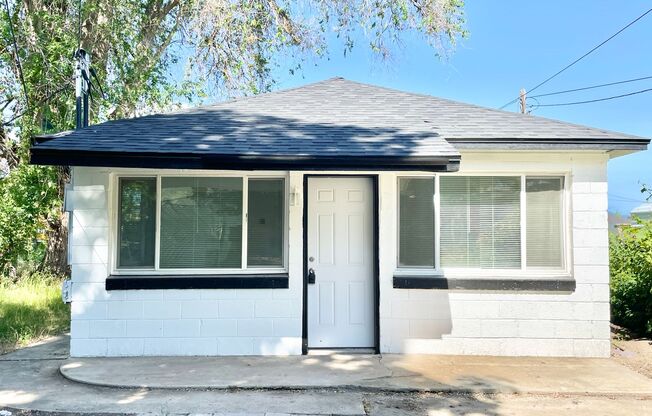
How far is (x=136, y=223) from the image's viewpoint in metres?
5.94

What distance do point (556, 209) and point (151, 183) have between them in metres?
5.37

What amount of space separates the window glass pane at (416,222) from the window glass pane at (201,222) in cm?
216

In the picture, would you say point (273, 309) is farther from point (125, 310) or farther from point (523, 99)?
point (523, 99)

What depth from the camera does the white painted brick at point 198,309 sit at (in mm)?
5816

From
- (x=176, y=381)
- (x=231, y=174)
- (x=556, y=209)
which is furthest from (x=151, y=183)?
(x=556, y=209)

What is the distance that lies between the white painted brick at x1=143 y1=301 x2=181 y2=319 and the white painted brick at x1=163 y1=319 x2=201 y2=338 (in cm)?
8

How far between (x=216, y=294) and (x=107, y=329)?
142 centimetres

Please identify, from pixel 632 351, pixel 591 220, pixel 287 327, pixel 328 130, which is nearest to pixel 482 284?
pixel 591 220

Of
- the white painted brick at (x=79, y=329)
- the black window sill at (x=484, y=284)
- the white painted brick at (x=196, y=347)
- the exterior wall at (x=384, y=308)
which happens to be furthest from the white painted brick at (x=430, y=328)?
the white painted brick at (x=79, y=329)

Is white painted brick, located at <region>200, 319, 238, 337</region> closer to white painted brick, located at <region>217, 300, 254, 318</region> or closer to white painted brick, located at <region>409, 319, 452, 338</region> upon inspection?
white painted brick, located at <region>217, 300, 254, 318</region>

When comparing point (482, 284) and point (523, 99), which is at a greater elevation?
point (523, 99)

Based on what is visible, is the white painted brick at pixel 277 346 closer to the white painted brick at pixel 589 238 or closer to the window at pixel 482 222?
the window at pixel 482 222

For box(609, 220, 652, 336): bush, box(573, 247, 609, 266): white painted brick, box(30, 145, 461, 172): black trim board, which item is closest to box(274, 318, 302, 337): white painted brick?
box(30, 145, 461, 172): black trim board

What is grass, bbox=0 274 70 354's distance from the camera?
680 cm
